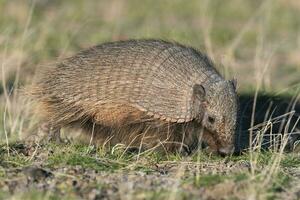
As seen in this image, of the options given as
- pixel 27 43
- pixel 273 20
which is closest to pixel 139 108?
pixel 27 43

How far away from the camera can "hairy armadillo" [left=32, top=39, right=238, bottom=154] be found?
761 cm

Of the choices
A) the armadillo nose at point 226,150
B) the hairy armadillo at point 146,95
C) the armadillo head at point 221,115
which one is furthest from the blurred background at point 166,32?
the armadillo nose at point 226,150

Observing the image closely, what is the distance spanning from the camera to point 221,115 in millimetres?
7531

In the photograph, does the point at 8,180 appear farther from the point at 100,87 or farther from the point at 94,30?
the point at 94,30

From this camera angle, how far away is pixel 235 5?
57.4 ft

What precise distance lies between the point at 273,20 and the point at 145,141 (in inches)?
347

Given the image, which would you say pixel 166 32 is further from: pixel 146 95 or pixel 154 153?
pixel 154 153

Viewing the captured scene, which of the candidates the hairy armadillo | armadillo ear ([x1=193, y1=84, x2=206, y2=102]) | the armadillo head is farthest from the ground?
armadillo ear ([x1=193, y1=84, x2=206, y2=102])

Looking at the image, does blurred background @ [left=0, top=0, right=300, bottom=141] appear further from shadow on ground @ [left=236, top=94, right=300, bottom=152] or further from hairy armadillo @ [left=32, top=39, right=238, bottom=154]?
hairy armadillo @ [left=32, top=39, right=238, bottom=154]

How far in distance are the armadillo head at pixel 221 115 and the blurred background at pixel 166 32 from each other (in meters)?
1.88

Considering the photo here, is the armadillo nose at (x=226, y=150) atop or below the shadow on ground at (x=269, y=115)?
below

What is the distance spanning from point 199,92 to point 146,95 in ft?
1.71

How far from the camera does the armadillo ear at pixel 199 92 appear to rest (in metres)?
7.54

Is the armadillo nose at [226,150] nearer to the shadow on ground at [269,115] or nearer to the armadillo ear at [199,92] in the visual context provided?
the armadillo ear at [199,92]
